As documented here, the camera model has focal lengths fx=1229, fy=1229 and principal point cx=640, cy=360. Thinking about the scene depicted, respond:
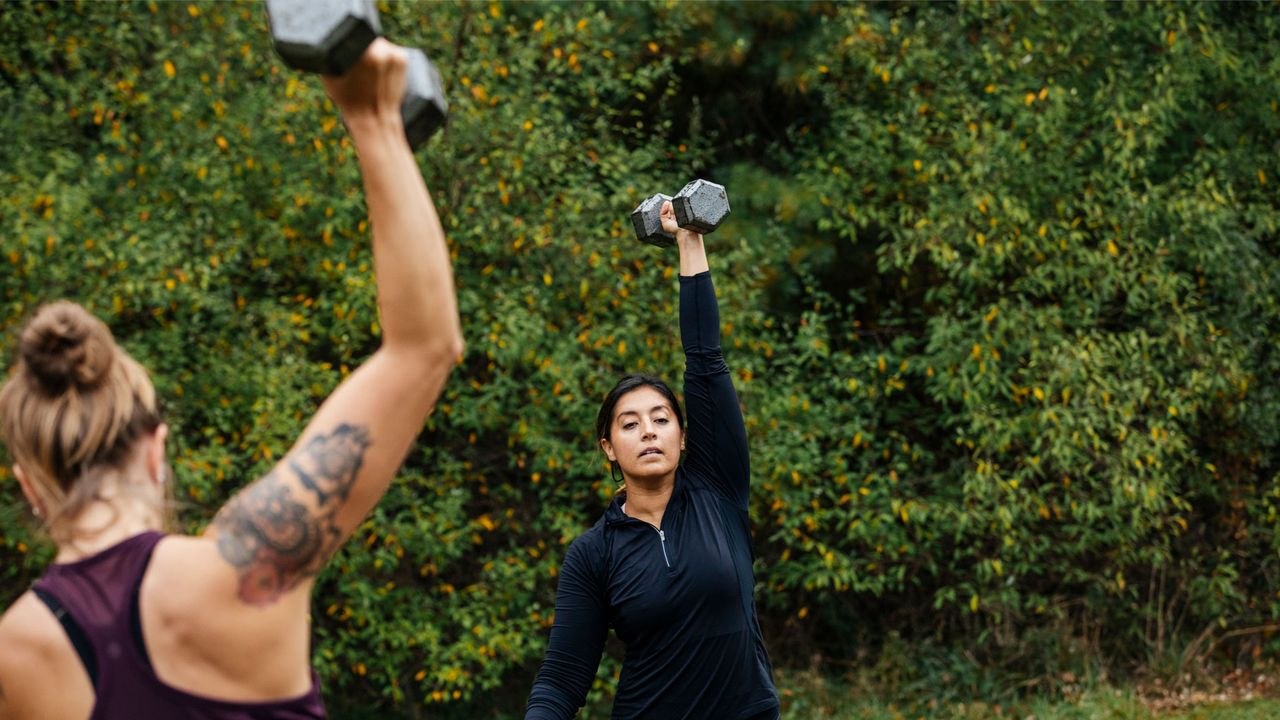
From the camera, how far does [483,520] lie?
272 inches

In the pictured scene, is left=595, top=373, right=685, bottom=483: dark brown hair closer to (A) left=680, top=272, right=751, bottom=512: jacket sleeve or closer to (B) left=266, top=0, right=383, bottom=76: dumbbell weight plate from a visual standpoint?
(A) left=680, top=272, right=751, bottom=512: jacket sleeve

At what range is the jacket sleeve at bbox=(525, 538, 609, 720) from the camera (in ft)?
10.4

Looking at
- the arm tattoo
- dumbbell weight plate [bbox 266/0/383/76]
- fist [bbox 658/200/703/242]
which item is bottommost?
the arm tattoo

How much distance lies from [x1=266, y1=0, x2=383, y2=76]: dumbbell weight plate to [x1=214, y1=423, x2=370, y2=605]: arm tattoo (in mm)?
438

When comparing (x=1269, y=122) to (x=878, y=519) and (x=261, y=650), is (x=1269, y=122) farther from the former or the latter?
(x=261, y=650)

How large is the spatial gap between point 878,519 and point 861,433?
516mm

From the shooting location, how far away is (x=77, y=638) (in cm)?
152

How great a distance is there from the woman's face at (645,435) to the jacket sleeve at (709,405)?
0.23ft

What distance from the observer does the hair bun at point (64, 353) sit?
1.56 metres

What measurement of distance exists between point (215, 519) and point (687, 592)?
1780mm

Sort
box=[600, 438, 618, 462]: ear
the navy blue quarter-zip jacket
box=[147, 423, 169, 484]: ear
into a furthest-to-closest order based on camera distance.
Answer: box=[600, 438, 618, 462]: ear < the navy blue quarter-zip jacket < box=[147, 423, 169, 484]: ear

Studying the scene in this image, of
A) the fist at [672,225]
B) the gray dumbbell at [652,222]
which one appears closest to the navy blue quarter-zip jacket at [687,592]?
the fist at [672,225]

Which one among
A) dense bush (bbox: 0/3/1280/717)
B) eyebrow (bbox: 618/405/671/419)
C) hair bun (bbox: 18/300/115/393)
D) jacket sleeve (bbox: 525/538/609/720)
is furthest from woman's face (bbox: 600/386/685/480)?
dense bush (bbox: 0/3/1280/717)

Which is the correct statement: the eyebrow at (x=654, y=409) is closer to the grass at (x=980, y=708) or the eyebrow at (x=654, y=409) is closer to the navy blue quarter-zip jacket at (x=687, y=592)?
the navy blue quarter-zip jacket at (x=687, y=592)
